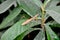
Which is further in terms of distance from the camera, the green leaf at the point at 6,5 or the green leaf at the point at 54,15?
the green leaf at the point at 6,5

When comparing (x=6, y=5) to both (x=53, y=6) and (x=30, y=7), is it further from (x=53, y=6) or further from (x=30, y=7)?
(x=53, y=6)

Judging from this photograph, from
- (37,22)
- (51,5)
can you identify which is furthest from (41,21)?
(51,5)

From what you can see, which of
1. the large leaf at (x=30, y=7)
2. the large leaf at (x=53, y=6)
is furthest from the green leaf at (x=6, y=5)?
the large leaf at (x=53, y=6)

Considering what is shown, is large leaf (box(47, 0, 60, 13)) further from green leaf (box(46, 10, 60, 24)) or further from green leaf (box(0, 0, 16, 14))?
green leaf (box(0, 0, 16, 14))

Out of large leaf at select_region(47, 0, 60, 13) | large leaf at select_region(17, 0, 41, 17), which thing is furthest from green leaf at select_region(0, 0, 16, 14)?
large leaf at select_region(47, 0, 60, 13)

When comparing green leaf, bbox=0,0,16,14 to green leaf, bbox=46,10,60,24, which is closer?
green leaf, bbox=46,10,60,24

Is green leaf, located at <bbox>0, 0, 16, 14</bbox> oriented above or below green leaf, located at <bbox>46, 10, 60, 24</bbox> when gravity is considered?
above

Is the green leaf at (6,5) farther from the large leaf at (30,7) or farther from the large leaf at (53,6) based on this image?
the large leaf at (53,6)

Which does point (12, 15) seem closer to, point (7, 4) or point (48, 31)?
point (7, 4)
